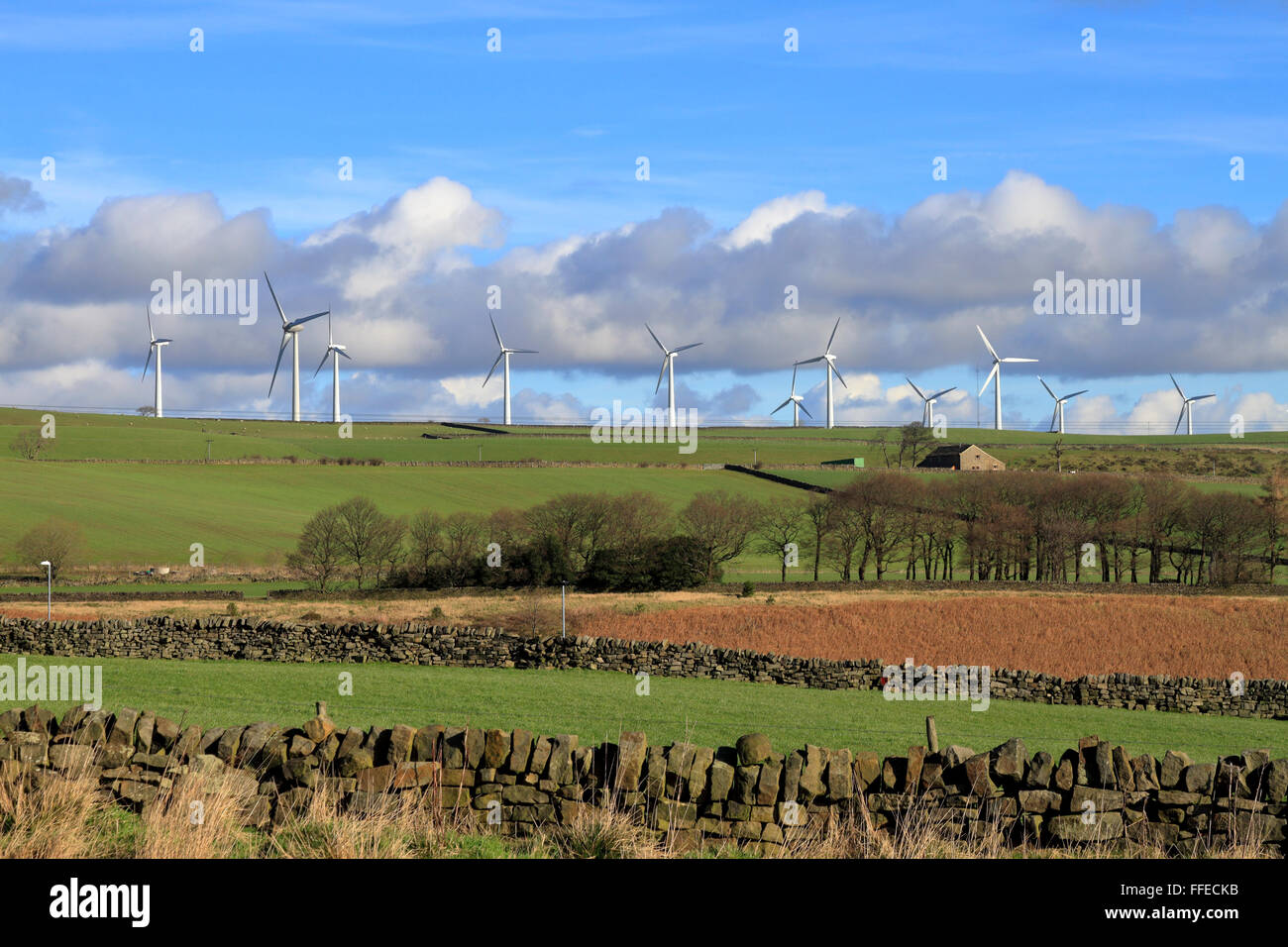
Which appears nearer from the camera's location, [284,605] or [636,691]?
[636,691]

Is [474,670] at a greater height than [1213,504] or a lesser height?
lesser

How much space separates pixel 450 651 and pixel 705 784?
86.7ft

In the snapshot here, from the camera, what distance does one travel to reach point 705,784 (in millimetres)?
11812

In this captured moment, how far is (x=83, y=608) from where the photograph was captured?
48.1 metres

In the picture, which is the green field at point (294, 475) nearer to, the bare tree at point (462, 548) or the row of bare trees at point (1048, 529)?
the row of bare trees at point (1048, 529)

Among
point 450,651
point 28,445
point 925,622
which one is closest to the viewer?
point 450,651

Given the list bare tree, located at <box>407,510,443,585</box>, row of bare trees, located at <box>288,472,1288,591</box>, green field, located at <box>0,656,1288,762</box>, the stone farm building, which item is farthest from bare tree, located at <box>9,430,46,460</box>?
green field, located at <box>0,656,1288,762</box>

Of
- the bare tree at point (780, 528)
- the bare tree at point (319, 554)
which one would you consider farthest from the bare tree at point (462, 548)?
the bare tree at point (780, 528)

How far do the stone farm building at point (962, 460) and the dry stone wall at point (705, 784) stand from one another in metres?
126

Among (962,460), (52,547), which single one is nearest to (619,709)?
A: (52,547)

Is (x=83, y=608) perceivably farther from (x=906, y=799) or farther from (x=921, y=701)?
(x=906, y=799)

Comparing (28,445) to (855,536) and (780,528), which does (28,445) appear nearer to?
(780,528)

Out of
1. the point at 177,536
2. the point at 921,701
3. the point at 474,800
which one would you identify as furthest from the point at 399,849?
the point at 177,536
